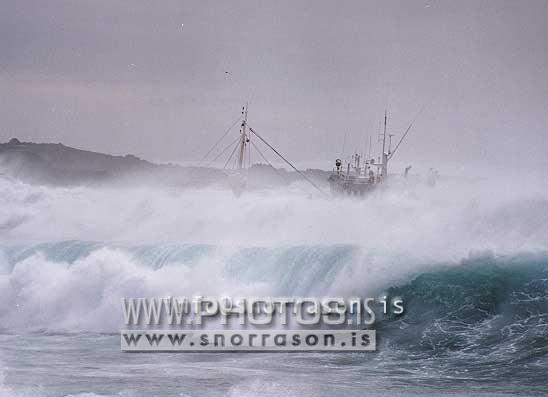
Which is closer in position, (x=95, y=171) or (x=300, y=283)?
(x=300, y=283)

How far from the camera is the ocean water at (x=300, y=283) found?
57.3ft

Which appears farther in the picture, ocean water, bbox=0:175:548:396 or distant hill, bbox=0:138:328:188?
distant hill, bbox=0:138:328:188

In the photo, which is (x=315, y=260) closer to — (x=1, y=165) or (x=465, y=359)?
(x=465, y=359)

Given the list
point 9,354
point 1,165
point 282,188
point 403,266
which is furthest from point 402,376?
point 1,165

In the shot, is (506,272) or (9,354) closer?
(9,354)

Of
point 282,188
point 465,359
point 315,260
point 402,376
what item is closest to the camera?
point 402,376

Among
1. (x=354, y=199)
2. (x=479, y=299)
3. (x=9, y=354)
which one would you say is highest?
(x=354, y=199)

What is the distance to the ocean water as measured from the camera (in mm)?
17453

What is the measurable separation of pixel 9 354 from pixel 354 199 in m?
20.3

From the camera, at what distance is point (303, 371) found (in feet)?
58.7

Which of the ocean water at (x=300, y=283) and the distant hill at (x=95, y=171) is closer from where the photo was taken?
the ocean water at (x=300, y=283)

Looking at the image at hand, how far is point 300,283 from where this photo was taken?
24.0 metres

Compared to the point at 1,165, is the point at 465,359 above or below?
below

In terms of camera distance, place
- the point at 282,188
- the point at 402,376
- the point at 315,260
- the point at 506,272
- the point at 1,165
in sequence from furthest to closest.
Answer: the point at 1,165 → the point at 282,188 → the point at 315,260 → the point at 506,272 → the point at 402,376
